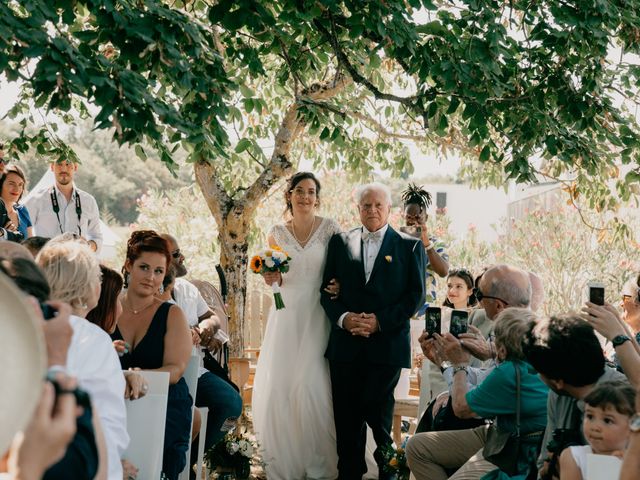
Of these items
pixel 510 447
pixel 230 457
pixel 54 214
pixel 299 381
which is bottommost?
pixel 230 457

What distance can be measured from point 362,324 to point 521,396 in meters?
2.27

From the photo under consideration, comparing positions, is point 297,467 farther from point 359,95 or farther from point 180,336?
point 359,95

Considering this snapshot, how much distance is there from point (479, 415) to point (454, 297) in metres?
2.94

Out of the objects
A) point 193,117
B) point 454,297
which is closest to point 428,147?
point 454,297

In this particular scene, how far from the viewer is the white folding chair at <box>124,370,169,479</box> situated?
12.1 ft

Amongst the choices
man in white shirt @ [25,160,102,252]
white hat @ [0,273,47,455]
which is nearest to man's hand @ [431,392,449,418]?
white hat @ [0,273,47,455]

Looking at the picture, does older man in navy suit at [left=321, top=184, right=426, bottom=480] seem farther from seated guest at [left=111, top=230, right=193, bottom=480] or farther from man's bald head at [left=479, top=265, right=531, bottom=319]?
seated guest at [left=111, top=230, right=193, bottom=480]

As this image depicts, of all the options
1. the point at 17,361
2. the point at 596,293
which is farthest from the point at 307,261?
the point at 17,361

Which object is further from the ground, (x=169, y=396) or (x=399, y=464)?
(x=169, y=396)

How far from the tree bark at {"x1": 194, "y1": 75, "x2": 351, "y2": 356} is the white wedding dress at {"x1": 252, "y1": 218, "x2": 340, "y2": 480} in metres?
0.95

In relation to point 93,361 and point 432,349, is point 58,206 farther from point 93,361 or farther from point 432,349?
point 93,361

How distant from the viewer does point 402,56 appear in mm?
4965

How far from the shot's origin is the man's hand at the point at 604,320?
3.49m

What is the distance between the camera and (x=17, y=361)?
4.74 feet
